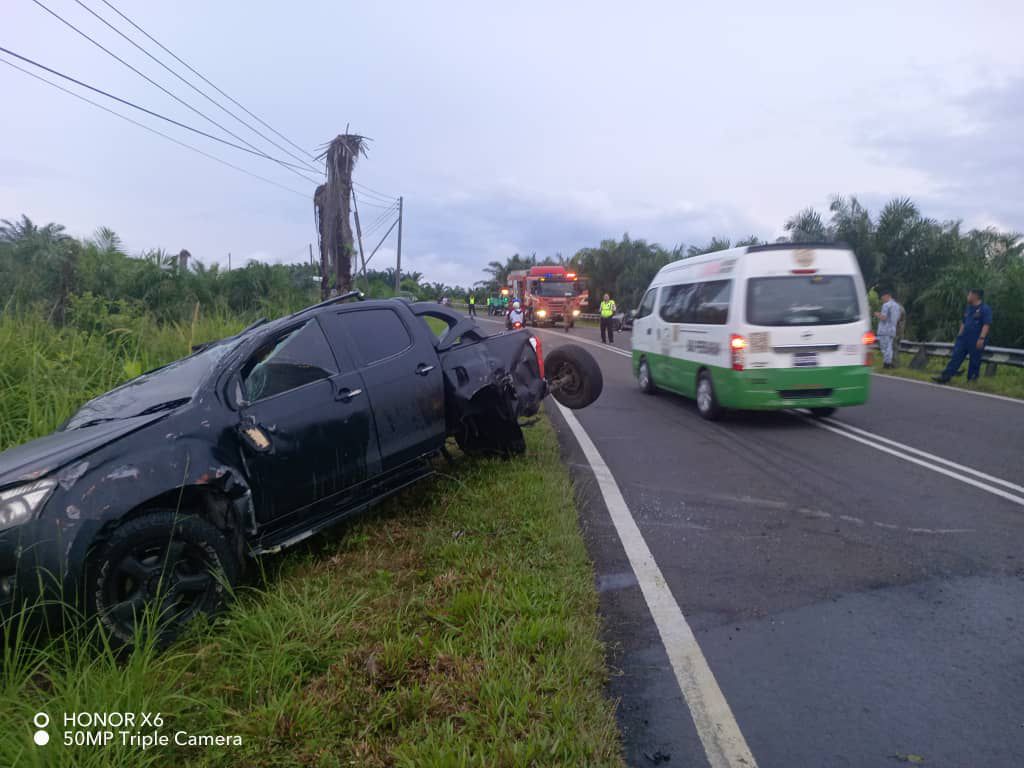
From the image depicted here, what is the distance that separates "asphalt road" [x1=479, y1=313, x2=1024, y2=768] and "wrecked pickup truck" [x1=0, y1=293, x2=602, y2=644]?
1557 mm

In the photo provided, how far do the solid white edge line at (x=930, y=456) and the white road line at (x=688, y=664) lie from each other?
343 cm

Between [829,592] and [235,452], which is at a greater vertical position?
[235,452]

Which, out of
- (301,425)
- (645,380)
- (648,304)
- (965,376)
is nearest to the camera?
(301,425)

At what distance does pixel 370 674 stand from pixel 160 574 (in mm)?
1210

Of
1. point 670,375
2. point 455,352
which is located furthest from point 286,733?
point 670,375

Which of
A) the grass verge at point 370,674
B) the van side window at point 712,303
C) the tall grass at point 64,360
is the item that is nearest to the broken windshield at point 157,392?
→ the grass verge at point 370,674

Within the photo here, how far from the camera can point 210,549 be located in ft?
12.4

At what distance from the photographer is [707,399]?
9.71 m

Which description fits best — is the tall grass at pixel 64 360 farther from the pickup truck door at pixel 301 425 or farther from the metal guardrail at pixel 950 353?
the metal guardrail at pixel 950 353

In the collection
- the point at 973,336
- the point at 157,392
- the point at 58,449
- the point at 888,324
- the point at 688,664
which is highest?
the point at 888,324

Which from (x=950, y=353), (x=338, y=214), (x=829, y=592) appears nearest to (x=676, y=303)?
(x=829, y=592)

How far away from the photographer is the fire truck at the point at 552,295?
122ft

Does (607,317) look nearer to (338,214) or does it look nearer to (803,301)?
(338,214)

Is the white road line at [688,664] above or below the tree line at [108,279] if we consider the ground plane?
below
